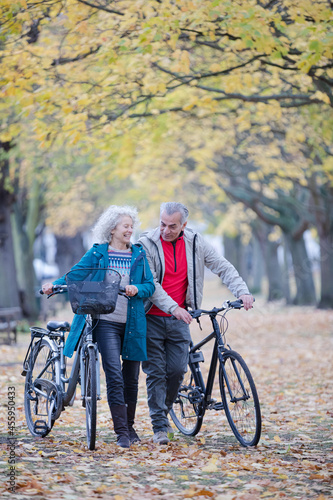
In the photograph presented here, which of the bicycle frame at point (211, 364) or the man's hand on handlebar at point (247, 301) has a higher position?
the man's hand on handlebar at point (247, 301)

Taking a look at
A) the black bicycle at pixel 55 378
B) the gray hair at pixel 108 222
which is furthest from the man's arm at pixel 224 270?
the black bicycle at pixel 55 378

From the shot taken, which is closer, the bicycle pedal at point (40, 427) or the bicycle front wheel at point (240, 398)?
the bicycle front wheel at point (240, 398)

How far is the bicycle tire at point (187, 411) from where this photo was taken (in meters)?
6.25

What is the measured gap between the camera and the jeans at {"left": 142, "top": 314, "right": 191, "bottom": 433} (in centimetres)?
610

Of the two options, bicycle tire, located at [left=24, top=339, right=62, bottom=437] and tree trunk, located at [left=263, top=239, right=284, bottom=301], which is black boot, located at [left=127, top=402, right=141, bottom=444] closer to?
bicycle tire, located at [left=24, top=339, right=62, bottom=437]


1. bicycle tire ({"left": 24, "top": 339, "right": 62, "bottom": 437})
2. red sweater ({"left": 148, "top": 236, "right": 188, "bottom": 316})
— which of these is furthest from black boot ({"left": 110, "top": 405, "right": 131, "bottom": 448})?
red sweater ({"left": 148, "top": 236, "right": 188, "bottom": 316})

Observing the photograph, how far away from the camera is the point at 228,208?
125 feet

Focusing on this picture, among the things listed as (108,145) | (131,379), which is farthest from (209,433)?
(108,145)

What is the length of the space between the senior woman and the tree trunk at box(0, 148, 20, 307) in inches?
523

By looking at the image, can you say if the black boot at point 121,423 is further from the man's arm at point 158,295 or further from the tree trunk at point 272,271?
the tree trunk at point 272,271

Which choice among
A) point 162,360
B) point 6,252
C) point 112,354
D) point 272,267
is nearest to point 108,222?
point 112,354

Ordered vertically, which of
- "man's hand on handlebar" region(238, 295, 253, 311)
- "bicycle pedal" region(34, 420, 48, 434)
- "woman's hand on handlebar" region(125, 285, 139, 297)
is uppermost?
"woman's hand on handlebar" region(125, 285, 139, 297)

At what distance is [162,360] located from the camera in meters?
6.15

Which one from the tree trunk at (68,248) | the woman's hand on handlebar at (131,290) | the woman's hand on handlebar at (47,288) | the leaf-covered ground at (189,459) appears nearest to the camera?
the leaf-covered ground at (189,459)
